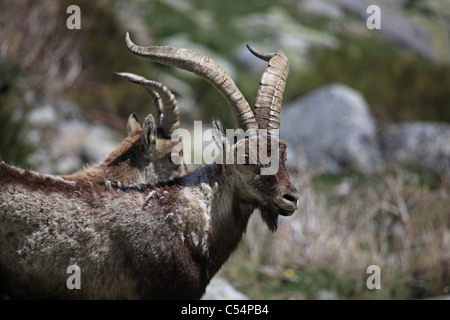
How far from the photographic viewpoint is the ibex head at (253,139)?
14.7ft

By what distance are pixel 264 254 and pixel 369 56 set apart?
16.8 metres

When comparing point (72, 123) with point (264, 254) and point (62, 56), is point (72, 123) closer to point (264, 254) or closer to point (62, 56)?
point (62, 56)

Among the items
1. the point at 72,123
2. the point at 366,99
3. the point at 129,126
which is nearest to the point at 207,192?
the point at 129,126

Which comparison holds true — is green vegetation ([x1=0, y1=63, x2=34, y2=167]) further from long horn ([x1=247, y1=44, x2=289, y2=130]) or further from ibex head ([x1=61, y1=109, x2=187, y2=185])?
long horn ([x1=247, y1=44, x2=289, y2=130])

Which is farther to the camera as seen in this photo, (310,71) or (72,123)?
(310,71)

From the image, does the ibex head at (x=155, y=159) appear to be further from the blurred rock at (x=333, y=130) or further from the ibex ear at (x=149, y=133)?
the blurred rock at (x=333, y=130)

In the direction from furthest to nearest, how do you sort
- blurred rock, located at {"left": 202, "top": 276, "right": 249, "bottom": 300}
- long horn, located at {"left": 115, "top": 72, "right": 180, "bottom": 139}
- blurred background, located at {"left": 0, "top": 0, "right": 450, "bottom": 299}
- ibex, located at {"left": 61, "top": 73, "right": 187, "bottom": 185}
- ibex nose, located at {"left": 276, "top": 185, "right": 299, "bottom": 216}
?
blurred background, located at {"left": 0, "top": 0, "right": 450, "bottom": 299}, long horn, located at {"left": 115, "top": 72, "right": 180, "bottom": 139}, blurred rock, located at {"left": 202, "top": 276, "right": 249, "bottom": 300}, ibex, located at {"left": 61, "top": 73, "right": 187, "bottom": 185}, ibex nose, located at {"left": 276, "top": 185, "right": 299, "bottom": 216}

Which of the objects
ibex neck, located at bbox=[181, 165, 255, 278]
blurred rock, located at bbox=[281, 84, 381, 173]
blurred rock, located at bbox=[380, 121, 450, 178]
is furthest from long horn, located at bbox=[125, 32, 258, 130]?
blurred rock, located at bbox=[281, 84, 381, 173]

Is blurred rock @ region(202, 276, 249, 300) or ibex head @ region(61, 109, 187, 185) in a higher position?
ibex head @ region(61, 109, 187, 185)

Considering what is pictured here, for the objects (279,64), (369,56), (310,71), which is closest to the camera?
(279,64)

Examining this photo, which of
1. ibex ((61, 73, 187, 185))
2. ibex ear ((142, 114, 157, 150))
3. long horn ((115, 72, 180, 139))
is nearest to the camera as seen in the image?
ibex ((61, 73, 187, 185))

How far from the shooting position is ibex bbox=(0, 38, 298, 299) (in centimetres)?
437

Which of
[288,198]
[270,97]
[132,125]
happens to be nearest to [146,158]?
[132,125]
